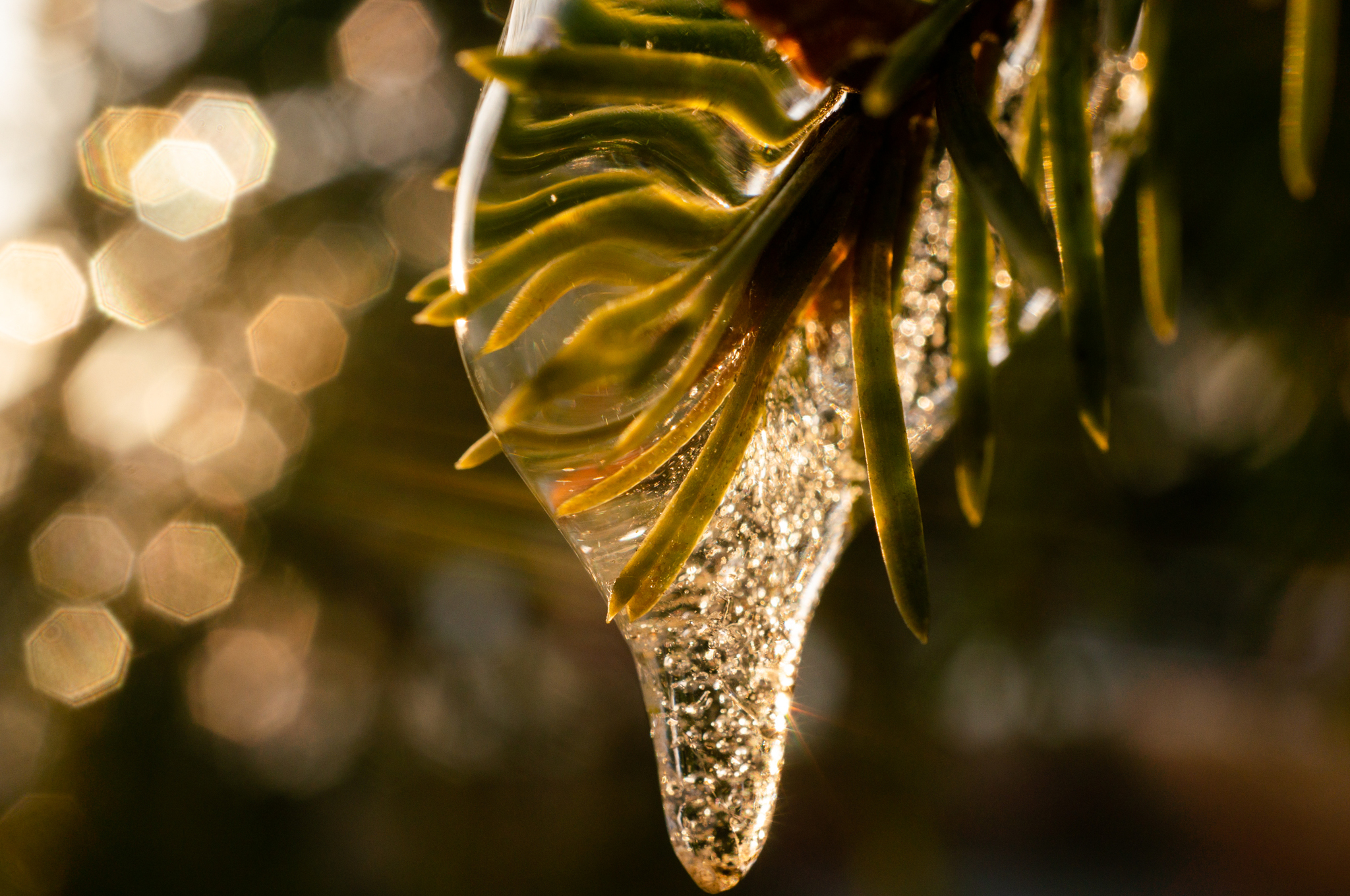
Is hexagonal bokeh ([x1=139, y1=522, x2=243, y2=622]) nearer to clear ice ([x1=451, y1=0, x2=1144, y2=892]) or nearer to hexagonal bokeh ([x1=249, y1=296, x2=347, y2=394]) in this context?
hexagonal bokeh ([x1=249, y1=296, x2=347, y2=394])

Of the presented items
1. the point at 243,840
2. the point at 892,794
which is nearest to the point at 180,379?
the point at 243,840

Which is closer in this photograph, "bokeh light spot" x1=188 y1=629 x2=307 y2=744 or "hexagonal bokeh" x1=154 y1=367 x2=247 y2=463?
"hexagonal bokeh" x1=154 y1=367 x2=247 y2=463

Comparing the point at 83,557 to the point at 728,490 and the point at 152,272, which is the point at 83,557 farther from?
the point at 728,490

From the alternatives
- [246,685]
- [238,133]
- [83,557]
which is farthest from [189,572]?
[238,133]

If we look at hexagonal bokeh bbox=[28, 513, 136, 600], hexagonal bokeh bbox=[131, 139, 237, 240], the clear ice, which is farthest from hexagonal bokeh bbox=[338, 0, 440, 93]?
the clear ice

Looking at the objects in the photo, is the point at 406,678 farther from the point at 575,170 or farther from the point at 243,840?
the point at 575,170

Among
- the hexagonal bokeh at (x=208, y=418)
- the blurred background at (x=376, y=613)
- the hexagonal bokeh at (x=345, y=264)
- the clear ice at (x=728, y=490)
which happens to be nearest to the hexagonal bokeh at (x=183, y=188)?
the blurred background at (x=376, y=613)
